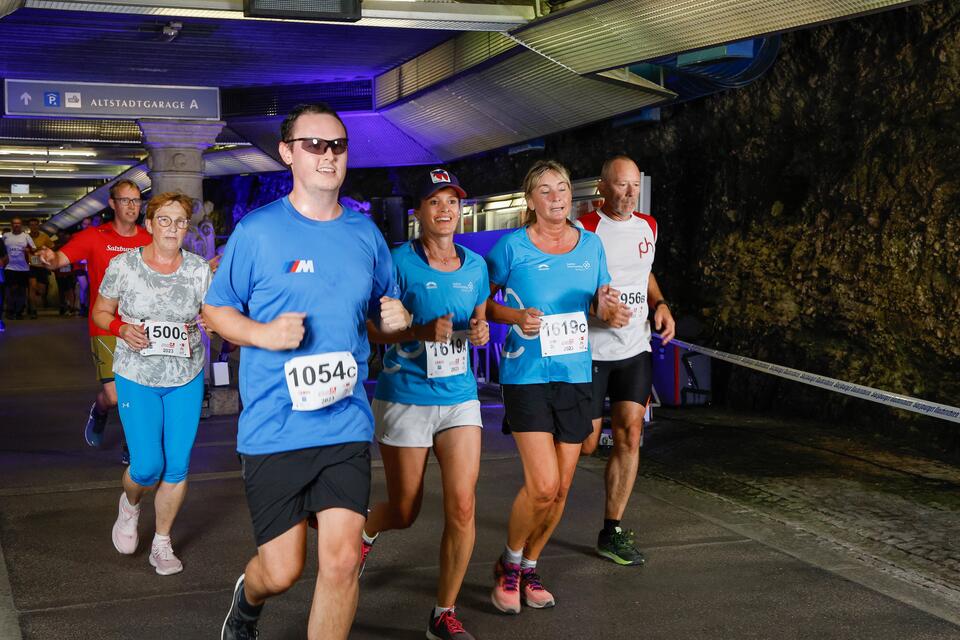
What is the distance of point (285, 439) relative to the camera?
326cm

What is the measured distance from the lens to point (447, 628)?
4109 millimetres

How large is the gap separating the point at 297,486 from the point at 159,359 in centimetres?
202

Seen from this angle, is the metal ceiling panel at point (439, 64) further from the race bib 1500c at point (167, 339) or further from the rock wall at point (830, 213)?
the race bib 1500c at point (167, 339)

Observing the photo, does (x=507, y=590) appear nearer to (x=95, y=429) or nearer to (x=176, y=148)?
(x=95, y=429)

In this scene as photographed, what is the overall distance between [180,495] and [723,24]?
5.56 m

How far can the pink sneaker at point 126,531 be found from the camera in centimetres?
538

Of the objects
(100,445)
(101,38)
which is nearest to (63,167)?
(101,38)

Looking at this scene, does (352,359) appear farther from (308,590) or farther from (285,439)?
(308,590)

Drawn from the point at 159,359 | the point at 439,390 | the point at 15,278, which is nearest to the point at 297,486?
the point at 439,390

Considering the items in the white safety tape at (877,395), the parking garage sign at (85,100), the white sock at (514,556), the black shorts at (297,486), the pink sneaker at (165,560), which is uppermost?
the parking garage sign at (85,100)

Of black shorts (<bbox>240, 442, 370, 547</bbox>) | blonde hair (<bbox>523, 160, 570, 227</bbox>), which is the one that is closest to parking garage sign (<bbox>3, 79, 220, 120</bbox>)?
blonde hair (<bbox>523, 160, 570, 227</bbox>)

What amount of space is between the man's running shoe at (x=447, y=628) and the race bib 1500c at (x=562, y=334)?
3.81 ft

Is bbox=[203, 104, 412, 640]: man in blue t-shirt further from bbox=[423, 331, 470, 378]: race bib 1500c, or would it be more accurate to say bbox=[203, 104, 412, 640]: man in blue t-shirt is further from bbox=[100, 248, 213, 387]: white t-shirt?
bbox=[100, 248, 213, 387]: white t-shirt

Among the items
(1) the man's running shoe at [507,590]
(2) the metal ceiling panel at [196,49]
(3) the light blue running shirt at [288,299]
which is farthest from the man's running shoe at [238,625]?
(2) the metal ceiling panel at [196,49]
